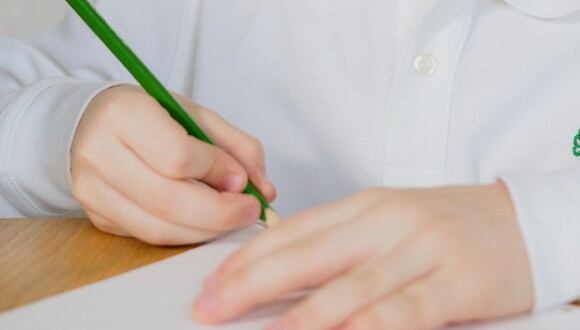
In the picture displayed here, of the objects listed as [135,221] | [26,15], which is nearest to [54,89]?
[135,221]

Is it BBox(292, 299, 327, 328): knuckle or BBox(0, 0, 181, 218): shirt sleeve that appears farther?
BBox(0, 0, 181, 218): shirt sleeve

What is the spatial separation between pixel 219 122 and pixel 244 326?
155mm

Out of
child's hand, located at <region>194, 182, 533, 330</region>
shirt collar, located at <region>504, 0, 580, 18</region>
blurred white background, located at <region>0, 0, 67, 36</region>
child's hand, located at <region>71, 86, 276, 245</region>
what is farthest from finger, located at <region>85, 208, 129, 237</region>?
blurred white background, located at <region>0, 0, 67, 36</region>

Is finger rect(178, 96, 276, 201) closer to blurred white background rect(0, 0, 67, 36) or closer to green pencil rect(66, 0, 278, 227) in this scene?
green pencil rect(66, 0, 278, 227)

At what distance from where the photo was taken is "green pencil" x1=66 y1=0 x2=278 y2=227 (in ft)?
1.56

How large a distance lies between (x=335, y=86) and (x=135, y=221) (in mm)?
257

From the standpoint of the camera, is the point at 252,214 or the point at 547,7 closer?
the point at 252,214

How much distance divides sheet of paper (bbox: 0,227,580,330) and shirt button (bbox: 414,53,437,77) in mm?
244

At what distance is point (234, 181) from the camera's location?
492 millimetres

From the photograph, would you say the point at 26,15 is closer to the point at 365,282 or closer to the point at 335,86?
the point at 335,86

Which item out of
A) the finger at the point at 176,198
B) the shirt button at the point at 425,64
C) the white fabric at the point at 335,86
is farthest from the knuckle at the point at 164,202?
the shirt button at the point at 425,64

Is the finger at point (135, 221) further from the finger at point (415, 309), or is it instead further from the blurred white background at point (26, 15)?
the blurred white background at point (26, 15)

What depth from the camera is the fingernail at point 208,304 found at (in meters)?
0.38

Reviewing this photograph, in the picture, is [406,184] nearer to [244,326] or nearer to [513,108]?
[513,108]
